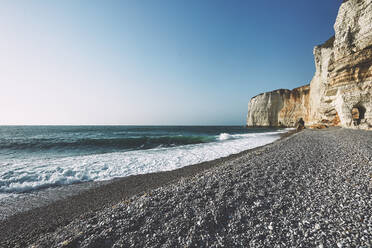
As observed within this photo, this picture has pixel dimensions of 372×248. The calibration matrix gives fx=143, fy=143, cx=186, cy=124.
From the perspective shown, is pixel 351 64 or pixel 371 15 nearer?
pixel 371 15

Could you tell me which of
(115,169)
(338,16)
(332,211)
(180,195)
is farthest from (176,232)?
(338,16)

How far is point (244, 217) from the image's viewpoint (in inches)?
111

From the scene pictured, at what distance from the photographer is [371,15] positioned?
12.9 m

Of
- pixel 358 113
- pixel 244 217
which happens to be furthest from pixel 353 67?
pixel 244 217

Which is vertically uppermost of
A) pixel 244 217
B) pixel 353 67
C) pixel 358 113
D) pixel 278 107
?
pixel 278 107

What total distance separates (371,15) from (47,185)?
27118 mm

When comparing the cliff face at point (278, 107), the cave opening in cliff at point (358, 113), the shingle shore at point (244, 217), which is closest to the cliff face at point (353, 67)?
the cave opening in cliff at point (358, 113)

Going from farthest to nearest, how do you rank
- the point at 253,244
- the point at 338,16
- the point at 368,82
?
the point at 338,16
the point at 368,82
the point at 253,244

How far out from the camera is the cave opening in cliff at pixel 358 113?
1433cm

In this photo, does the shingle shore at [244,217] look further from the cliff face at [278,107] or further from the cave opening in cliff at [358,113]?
the cliff face at [278,107]

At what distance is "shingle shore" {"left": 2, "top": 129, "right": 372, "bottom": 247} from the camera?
2316 millimetres

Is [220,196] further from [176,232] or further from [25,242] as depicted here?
[25,242]

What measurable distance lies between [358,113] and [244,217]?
67.2 feet

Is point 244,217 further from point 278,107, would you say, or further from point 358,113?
point 278,107
